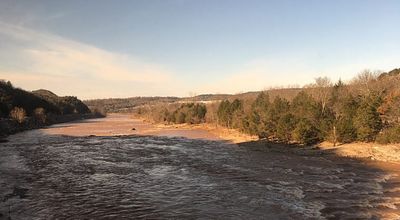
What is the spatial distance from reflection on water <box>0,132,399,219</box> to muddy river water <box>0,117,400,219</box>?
6cm

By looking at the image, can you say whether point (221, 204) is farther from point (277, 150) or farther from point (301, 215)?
point (277, 150)

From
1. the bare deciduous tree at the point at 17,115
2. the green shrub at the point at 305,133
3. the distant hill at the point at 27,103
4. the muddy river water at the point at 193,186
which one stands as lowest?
the muddy river water at the point at 193,186

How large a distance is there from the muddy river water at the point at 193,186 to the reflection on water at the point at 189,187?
2.2 inches

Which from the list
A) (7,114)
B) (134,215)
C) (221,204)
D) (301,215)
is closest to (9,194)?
(134,215)

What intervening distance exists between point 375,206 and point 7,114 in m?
97.5

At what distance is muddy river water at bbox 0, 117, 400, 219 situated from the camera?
69.6ft

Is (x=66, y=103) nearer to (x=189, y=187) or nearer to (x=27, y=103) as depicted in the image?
(x=27, y=103)

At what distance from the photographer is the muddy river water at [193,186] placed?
2120 cm

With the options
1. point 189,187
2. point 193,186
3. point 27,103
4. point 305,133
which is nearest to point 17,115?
point 27,103

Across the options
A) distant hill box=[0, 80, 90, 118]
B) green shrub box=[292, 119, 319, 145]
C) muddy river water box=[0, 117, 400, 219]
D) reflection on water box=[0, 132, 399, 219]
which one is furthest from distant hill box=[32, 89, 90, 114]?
green shrub box=[292, 119, 319, 145]

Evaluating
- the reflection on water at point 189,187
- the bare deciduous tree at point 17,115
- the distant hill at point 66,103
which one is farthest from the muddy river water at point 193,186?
the distant hill at point 66,103

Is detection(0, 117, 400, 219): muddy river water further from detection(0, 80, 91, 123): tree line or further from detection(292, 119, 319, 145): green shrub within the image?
detection(0, 80, 91, 123): tree line

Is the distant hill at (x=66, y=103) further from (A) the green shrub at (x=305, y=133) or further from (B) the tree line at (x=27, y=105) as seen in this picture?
(A) the green shrub at (x=305, y=133)

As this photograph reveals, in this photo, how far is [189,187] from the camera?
2762cm
